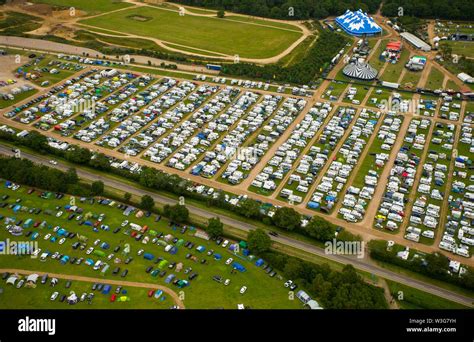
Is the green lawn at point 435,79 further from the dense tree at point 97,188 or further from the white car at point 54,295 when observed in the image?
the white car at point 54,295

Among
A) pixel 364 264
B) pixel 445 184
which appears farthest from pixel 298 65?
pixel 364 264

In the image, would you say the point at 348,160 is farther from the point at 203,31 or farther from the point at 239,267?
the point at 203,31

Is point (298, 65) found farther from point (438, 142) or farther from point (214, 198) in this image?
point (214, 198)

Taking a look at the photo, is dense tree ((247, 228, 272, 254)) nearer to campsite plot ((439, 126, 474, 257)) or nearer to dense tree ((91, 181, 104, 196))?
campsite plot ((439, 126, 474, 257))

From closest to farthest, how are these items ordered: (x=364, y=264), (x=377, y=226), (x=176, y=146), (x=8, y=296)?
(x=8, y=296) → (x=364, y=264) → (x=377, y=226) → (x=176, y=146)

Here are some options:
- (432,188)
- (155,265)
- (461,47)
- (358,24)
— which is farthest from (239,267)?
(461,47)

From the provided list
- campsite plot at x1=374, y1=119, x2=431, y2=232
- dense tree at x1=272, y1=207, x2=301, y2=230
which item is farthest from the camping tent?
dense tree at x1=272, y1=207, x2=301, y2=230

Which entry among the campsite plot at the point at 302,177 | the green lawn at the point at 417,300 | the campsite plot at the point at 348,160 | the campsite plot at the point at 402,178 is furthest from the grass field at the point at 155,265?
the campsite plot at the point at 402,178
